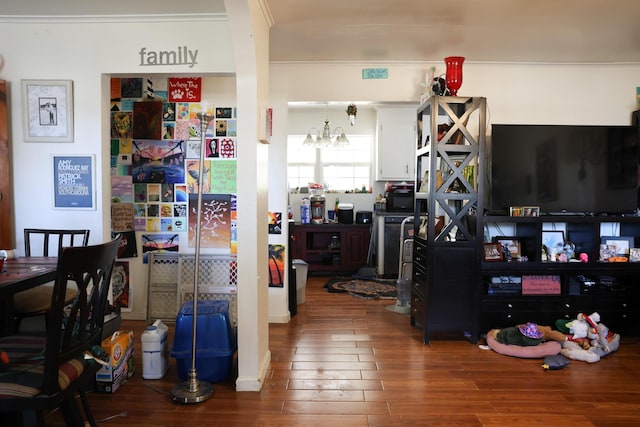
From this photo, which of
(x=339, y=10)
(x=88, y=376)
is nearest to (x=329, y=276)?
(x=339, y=10)

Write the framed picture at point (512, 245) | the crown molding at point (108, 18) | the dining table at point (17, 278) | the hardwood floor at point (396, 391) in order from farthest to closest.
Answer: the framed picture at point (512, 245) < the crown molding at point (108, 18) < the hardwood floor at point (396, 391) < the dining table at point (17, 278)

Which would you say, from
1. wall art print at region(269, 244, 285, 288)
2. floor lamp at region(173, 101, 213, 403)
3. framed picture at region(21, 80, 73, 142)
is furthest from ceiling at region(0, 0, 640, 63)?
wall art print at region(269, 244, 285, 288)

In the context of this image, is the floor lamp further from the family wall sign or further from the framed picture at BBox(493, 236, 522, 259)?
the framed picture at BBox(493, 236, 522, 259)

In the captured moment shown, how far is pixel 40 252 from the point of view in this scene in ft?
9.80

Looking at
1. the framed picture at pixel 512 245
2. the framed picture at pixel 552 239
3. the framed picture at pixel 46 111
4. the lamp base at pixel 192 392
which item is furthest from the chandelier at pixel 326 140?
the lamp base at pixel 192 392

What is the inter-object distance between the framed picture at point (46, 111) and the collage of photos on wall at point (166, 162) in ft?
2.99

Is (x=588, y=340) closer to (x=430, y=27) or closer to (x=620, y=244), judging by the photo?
(x=620, y=244)

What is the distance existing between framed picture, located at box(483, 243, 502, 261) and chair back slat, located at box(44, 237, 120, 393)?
286 centimetres

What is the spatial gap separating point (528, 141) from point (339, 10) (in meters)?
2.00

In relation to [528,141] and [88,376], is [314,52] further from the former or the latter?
[88,376]

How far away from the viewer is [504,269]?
3457mm

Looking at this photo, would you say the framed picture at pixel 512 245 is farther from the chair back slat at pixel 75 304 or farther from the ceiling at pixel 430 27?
the chair back slat at pixel 75 304

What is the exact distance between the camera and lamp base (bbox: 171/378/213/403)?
7.97 ft

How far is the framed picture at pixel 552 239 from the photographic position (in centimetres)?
367
